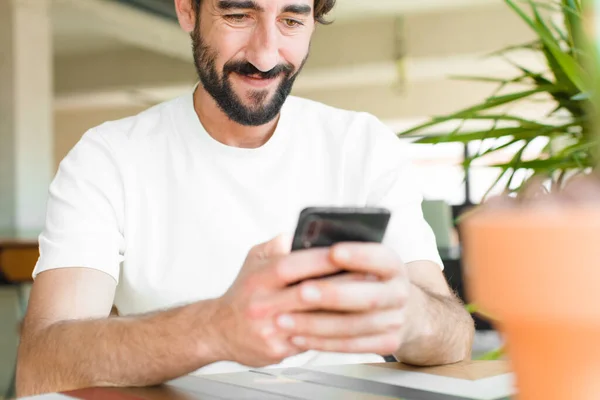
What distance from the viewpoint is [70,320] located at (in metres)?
1.16

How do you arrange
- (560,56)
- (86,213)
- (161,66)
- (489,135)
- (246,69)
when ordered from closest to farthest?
→ (560,56), (489,135), (86,213), (246,69), (161,66)

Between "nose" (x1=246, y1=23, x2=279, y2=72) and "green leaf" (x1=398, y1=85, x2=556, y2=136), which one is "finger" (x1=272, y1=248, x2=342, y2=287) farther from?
"nose" (x1=246, y1=23, x2=279, y2=72)

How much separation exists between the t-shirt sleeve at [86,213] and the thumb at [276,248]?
2.34 feet

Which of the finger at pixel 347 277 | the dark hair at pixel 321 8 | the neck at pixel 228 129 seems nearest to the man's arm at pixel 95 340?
the finger at pixel 347 277

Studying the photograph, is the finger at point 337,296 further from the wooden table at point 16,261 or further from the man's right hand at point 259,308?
the wooden table at point 16,261

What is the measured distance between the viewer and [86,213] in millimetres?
1453

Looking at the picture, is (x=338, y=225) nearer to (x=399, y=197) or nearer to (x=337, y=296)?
(x=337, y=296)

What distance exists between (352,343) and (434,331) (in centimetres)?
39

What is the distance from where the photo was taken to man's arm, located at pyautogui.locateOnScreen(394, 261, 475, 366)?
3.21 feet

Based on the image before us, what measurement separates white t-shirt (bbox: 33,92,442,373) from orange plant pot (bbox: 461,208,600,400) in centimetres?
103

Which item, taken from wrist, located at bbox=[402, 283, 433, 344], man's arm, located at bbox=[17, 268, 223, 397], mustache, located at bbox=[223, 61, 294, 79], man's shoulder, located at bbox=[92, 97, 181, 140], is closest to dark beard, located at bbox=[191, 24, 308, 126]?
mustache, located at bbox=[223, 61, 294, 79]

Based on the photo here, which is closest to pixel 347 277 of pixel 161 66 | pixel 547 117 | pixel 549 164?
pixel 549 164

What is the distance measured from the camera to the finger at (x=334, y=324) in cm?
67

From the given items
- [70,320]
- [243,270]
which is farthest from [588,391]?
[70,320]
